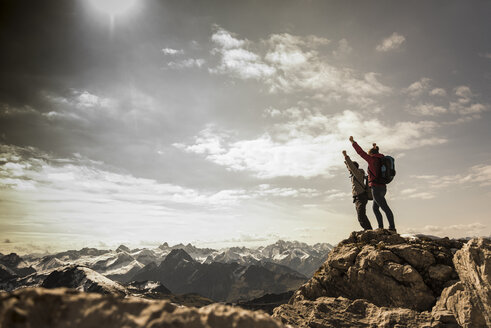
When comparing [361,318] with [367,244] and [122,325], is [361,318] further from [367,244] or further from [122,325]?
[122,325]

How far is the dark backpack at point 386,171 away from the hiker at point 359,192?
10.3ft

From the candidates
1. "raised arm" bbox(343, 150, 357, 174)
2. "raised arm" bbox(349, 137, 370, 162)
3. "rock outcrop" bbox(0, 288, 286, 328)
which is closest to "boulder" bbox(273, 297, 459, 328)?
"rock outcrop" bbox(0, 288, 286, 328)

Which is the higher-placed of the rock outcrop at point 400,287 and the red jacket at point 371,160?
the red jacket at point 371,160

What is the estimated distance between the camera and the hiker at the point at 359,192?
20.1m

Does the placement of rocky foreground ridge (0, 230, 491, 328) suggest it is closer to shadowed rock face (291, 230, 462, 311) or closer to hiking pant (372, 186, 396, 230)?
shadowed rock face (291, 230, 462, 311)

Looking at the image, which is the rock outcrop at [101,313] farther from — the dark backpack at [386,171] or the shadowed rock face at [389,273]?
the dark backpack at [386,171]

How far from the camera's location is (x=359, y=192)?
20203 millimetres

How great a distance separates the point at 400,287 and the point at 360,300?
2.05 metres

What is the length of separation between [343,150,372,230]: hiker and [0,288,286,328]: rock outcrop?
712 inches

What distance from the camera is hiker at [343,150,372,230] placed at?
20.1 m

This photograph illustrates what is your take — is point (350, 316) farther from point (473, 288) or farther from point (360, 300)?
point (473, 288)

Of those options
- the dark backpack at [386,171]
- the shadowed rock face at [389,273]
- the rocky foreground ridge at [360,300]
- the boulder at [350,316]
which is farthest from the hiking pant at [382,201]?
the boulder at [350,316]

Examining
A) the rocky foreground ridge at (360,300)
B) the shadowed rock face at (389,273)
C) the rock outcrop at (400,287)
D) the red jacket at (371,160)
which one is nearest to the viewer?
the rocky foreground ridge at (360,300)

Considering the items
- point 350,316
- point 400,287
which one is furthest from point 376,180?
point 350,316
